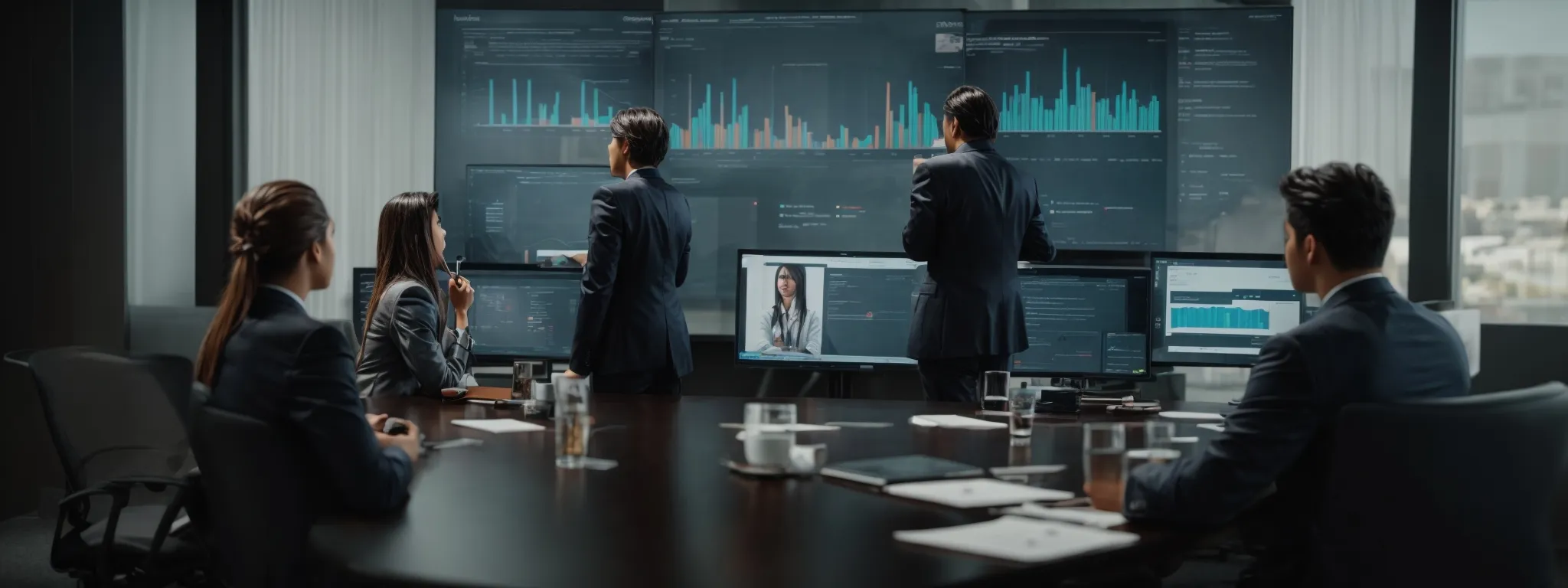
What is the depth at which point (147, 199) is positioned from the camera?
5.13 meters

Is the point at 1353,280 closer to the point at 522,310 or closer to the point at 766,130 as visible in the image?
the point at 522,310

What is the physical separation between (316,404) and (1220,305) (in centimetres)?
308

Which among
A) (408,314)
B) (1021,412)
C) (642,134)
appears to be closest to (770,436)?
(1021,412)

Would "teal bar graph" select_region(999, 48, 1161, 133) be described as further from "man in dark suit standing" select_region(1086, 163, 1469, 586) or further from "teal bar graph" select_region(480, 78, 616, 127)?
"man in dark suit standing" select_region(1086, 163, 1469, 586)

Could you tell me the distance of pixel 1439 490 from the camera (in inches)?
65.7

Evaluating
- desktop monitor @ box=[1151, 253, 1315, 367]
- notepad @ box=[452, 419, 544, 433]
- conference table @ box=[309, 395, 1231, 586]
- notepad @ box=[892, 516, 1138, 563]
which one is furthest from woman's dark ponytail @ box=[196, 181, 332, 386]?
desktop monitor @ box=[1151, 253, 1315, 367]

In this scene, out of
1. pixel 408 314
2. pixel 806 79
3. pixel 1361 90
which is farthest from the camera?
pixel 806 79

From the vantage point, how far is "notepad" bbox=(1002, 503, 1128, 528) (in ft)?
5.72

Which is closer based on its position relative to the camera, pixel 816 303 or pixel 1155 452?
pixel 1155 452

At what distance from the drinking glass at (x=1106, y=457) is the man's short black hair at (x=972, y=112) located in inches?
92.3

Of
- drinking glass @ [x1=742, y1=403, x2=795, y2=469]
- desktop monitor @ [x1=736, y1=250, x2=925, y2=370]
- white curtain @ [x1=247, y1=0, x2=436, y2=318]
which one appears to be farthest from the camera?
white curtain @ [x1=247, y1=0, x2=436, y2=318]

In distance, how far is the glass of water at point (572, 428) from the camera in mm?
2125

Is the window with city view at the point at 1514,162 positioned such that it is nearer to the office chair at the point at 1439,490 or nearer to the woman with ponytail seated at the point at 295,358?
the office chair at the point at 1439,490

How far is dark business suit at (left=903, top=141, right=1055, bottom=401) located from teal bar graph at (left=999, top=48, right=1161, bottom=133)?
3.67 ft
